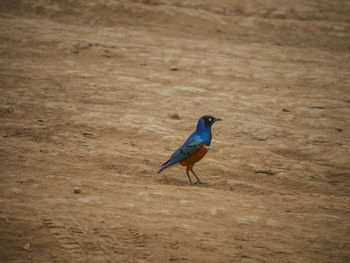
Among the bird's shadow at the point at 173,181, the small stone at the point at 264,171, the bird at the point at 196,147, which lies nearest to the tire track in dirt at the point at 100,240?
the bird at the point at 196,147

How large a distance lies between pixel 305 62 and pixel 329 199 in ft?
25.0

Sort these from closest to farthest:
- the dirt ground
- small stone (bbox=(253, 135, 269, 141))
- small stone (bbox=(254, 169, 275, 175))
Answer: the dirt ground
small stone (bbox=(254, 169, 275, 175))
small stone (bbox=(253, 135, 269, 141))

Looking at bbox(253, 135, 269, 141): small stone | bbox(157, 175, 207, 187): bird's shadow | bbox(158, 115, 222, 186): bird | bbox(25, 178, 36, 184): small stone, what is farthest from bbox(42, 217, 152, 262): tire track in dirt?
bbox(253, 135, 269, 141): small stone

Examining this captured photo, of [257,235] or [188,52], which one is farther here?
[188,52]

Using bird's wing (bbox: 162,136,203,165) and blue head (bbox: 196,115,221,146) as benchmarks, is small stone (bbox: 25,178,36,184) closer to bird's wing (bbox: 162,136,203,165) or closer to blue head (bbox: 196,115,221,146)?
bird's wing (bbox: 162,136,203,165)

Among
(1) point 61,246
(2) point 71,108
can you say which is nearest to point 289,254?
(1) point 61,246

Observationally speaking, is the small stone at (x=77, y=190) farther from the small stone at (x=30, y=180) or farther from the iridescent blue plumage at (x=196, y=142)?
the iridescent blue plumage at (x=196, y=142)

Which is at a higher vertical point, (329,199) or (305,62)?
(305,62)

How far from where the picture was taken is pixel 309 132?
25.6ft

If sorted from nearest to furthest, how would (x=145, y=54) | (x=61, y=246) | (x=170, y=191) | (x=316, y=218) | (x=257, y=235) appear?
1. (x=61, y=246)
2. (x=257, y=235)
3. (x=316, y=218)
4. (x=170, y=191)
5. (x=145, y=54)

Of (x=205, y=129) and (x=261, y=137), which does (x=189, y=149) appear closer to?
(x=205, y=129)

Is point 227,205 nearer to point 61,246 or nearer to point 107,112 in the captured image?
point 61,246

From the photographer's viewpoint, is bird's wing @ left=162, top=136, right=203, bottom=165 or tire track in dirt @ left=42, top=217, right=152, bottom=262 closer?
tire track in dirt @ left=42, top=217, right=152, bottom=262

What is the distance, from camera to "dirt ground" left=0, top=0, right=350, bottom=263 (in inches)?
160
